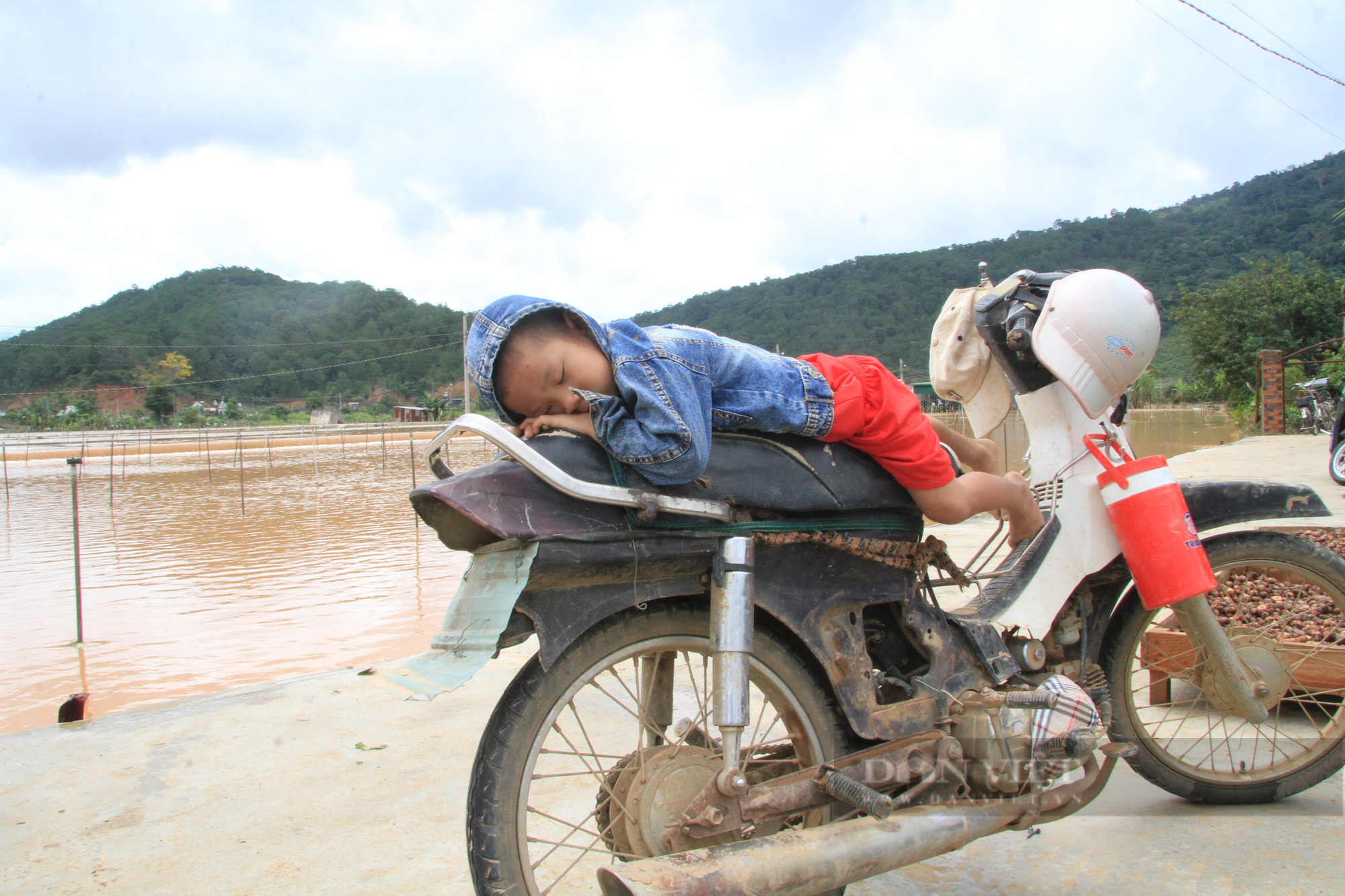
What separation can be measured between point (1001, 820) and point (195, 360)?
9070 cm

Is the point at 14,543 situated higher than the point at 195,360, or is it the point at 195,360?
the point at 195,360

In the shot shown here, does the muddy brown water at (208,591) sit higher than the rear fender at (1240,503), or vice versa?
the rear fender at (1240,503)

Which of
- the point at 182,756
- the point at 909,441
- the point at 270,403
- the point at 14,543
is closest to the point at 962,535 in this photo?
the point at 909,441

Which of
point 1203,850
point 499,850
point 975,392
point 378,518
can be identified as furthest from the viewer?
point 378,518

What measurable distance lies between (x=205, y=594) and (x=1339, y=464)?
427 inches

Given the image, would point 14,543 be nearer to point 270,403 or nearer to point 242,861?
point 242,861

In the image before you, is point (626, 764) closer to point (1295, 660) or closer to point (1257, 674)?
point (1257, 674)

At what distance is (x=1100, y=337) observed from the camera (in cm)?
187

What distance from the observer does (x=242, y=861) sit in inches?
73.4

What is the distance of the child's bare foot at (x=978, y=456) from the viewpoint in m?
2.14

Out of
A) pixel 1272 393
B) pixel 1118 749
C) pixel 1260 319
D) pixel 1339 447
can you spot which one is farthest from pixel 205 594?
pixel 1260 319

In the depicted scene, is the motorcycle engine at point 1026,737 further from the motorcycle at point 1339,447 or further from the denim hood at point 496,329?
the motorcycle at point 1339,447

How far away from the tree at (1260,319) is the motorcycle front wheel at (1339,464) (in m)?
17.0

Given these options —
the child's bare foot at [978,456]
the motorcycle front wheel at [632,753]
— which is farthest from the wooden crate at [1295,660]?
the motorcycle front wheel at [632,753]
